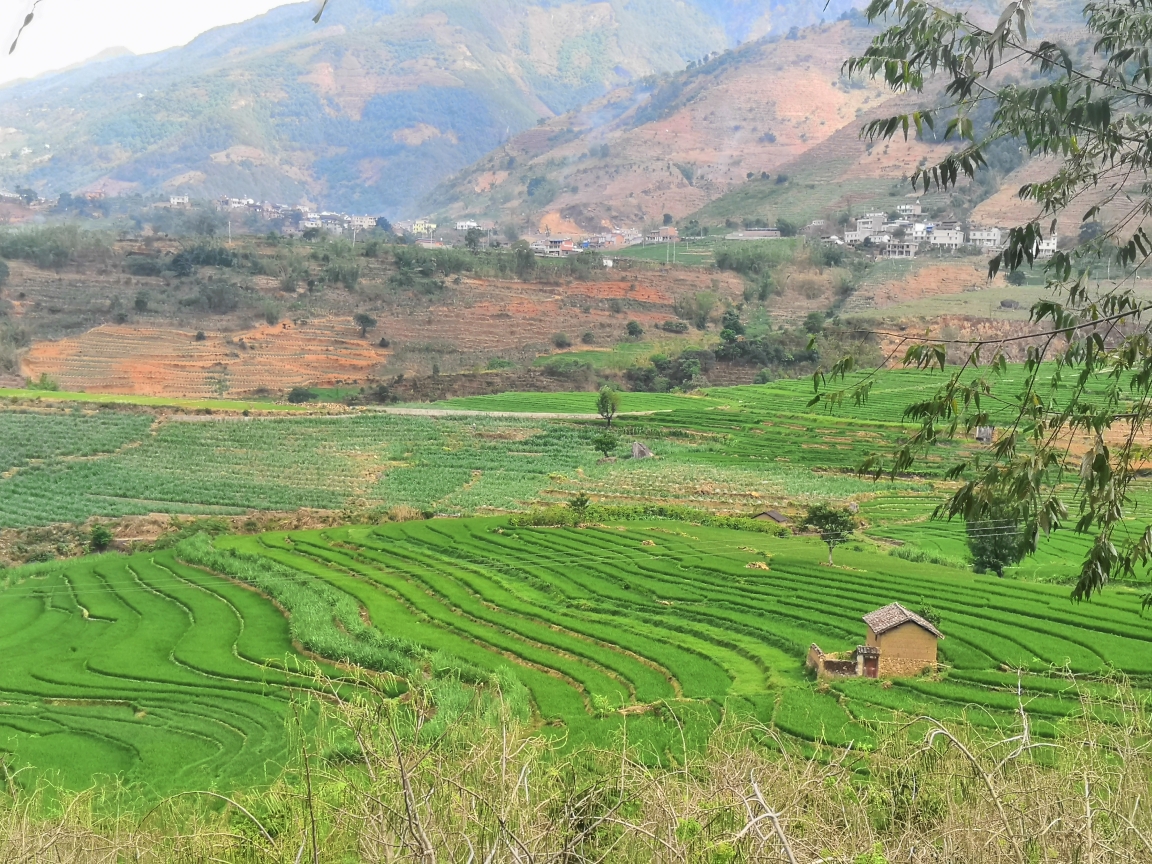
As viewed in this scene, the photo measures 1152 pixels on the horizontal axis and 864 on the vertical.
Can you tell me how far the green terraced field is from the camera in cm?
1522

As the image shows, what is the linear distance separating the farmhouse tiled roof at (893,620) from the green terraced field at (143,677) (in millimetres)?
8769

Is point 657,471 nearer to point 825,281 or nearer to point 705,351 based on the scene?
point 705,351

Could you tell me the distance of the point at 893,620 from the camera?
17.0 metres

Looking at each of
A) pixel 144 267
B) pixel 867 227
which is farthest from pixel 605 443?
pixel 867 227

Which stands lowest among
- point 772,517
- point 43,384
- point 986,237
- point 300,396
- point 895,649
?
point 772,517

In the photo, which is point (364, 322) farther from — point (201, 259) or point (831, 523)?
point (831, 523)

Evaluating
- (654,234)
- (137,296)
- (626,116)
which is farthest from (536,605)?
(626,116)

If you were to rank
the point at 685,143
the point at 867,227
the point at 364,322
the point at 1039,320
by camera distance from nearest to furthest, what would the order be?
the point at 1039,320 → the point at 364,322 → the point at 867,227 → the point at 685,143

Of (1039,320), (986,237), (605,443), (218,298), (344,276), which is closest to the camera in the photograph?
(1039,320)

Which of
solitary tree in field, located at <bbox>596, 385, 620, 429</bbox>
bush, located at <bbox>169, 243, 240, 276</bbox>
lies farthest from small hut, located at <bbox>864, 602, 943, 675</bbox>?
bush, located at <bbox>169, 243, 240, 276</bbox>

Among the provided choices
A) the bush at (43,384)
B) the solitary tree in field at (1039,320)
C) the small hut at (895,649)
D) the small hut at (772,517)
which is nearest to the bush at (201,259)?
the bush at (43,384)

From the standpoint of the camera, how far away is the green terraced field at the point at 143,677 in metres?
15.2

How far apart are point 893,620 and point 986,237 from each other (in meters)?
76.7

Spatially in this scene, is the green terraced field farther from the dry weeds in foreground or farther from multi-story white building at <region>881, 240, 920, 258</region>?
multi-story white building at <region>881, 240, 920, 258</region>
